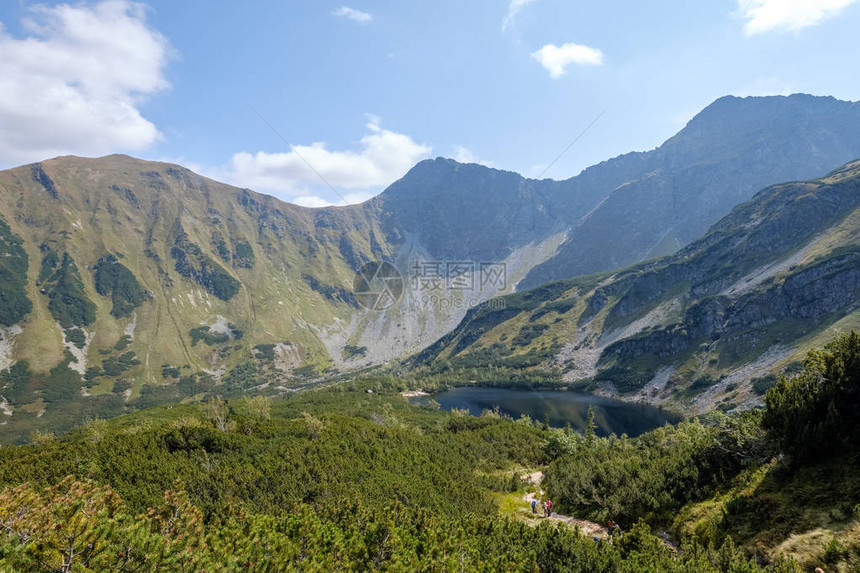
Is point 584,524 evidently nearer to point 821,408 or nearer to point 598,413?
point 821,408

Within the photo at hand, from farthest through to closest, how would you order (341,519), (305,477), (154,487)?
(305,477) < (154,487) < (341,519)

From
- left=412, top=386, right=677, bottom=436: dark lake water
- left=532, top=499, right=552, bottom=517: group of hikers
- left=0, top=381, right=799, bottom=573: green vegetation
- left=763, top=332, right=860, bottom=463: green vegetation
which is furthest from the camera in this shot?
left=412, top=386, right=677, bottom=436: dark lake water

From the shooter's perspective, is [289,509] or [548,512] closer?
[289,509]

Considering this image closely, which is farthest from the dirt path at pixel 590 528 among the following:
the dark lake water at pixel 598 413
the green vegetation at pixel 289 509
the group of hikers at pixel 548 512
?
the dark lake water at pixel 598 413

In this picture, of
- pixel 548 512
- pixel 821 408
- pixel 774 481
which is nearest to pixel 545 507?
→ pixel 548 512

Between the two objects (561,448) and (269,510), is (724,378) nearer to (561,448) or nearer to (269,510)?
(561,448)

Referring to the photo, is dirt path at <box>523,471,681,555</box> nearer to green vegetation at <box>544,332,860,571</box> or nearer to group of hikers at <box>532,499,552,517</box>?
group of hikers at <box>532,499,552,517</box>

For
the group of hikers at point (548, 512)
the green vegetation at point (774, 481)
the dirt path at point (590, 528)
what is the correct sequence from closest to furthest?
1. the green vegetation at point (774, 481)
2. the dirt path at point (590, 528)
3. the group of hikers at point (548, 512)

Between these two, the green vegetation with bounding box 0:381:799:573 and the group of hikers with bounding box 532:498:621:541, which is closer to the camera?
the green vegetation with bounding box 0:381:799:573

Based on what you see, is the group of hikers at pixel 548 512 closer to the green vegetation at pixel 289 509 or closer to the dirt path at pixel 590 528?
the dirt path at pixel 590 528

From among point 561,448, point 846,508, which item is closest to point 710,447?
point 846,508

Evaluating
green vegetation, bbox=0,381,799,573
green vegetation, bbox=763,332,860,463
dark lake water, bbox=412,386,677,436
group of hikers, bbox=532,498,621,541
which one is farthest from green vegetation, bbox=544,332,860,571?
dark lake water, bbox=412,386,677,436
